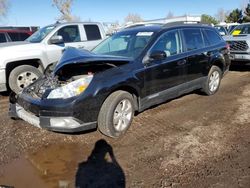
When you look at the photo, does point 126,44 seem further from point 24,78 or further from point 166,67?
point 24,78

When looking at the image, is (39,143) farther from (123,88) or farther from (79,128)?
(123,88)

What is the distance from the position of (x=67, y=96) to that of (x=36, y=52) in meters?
3.75

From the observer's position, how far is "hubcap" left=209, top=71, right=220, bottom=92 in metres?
6.91

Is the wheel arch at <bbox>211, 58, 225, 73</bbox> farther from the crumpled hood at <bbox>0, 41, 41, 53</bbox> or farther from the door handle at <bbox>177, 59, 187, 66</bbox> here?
the crumpled hood at <bbox>0, 41, 41, 53</bbox>

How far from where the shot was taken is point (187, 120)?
211 inches

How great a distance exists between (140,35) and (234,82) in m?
4.34

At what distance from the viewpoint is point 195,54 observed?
19.9ft

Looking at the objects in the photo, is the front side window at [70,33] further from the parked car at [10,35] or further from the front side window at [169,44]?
the parked car at [10,35]

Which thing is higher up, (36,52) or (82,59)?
(82,59)

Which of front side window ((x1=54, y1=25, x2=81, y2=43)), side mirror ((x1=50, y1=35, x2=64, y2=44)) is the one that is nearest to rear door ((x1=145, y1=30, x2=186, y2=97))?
side mirror ((x1=50, y1=35, x2=64, y2=44))

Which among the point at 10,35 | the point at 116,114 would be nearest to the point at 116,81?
the point at 116,114

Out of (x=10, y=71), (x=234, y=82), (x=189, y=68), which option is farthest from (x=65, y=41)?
(x=234, y=82)

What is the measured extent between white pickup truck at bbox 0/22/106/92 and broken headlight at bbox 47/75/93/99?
129 inches

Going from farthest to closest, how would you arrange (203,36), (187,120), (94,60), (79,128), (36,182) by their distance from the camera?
(203,36)
(187,120)
(94,60)
(79,128)
(36,182)
